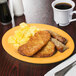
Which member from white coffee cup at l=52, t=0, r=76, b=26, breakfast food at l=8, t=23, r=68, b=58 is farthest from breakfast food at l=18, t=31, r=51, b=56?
white coffee cup at l=52, t=0, r=76, b=26

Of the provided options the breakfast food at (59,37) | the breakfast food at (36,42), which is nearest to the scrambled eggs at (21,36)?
the breakfast food at (36,42)

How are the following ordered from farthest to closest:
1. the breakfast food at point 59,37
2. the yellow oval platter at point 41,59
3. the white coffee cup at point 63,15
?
1. the white coffee cup at point 63,15
2. the breakfast food at point 59,37
3. the yellow oval platter at point 41,59

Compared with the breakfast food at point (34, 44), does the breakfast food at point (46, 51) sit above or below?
below

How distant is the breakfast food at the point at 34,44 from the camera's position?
85 centimetres

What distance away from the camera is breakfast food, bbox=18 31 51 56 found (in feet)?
2.77

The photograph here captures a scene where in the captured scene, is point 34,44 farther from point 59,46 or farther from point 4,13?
point 4,13

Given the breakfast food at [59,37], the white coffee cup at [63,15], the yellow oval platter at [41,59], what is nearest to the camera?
the yellow oval platter at [41,59]

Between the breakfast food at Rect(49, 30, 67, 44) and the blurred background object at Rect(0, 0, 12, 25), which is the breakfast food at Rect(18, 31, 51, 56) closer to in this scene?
the breakfast food at Rect(49, 30, 67, 44)

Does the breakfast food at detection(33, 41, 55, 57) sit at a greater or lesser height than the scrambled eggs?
lesser

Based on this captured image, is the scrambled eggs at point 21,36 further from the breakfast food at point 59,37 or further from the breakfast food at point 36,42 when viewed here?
the breakfast food at point 59,37

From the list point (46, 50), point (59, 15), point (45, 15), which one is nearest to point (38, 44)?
point (46, 50)

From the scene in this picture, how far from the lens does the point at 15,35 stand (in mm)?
970

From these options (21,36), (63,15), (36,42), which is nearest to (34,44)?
(36,42)

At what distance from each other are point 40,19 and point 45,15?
0.21 ft
